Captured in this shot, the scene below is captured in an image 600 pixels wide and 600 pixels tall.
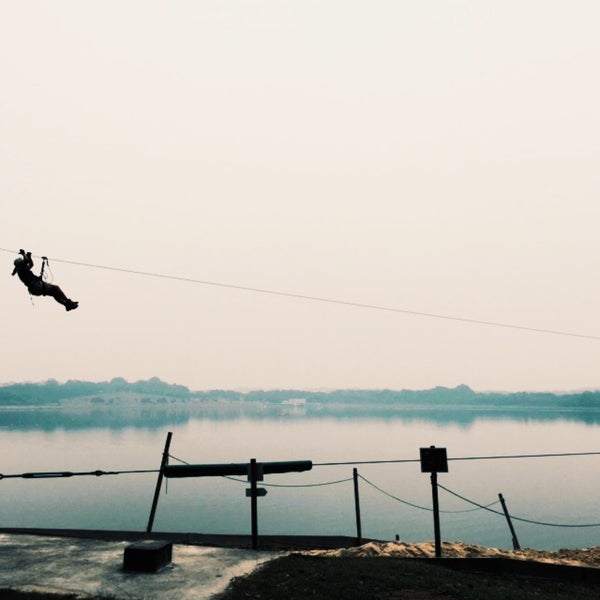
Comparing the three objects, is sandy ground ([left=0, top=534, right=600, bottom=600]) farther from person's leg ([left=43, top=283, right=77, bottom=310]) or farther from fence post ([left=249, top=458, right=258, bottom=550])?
person's leg ([left=43, top=283, right=77, bottom=310])

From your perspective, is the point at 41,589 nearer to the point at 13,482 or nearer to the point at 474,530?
the point at 474,530

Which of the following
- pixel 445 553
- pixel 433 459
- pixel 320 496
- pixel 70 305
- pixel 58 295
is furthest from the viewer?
pixel 320 496

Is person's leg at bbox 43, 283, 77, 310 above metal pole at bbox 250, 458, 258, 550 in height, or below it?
above

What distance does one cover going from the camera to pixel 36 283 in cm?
1304

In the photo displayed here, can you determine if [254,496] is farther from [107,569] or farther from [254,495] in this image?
[107,569]

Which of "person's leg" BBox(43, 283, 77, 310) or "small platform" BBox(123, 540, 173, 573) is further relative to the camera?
"person's leg" BBox(43, 283, 77, 310)

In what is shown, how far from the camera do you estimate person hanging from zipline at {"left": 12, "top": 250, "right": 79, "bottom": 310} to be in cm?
1279

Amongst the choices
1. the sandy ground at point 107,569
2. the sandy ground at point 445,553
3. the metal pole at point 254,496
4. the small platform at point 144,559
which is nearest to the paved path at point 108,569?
the sandy ground at point 107,569

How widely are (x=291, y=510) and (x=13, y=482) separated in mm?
40307

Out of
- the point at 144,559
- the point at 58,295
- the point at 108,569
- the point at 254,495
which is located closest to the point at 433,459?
the point at 254,495

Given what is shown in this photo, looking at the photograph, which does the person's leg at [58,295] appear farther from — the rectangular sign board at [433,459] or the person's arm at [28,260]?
the rectangular sign board at [433,459]

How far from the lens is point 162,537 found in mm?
15438

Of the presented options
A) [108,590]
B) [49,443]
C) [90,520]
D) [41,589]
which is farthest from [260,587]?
[49,443]

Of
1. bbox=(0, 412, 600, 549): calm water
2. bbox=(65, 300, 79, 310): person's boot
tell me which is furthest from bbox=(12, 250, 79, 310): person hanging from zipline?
bbox=(0, 412, 600, 549): calm water
